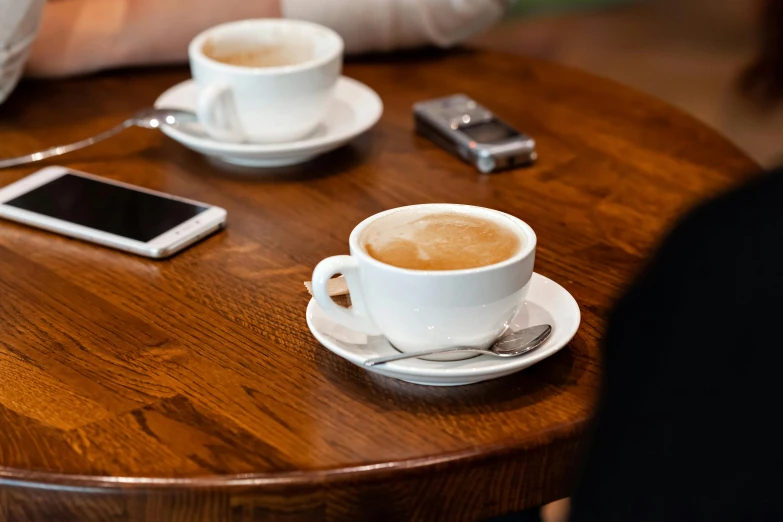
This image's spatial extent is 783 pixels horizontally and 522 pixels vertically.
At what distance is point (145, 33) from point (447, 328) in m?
0.83

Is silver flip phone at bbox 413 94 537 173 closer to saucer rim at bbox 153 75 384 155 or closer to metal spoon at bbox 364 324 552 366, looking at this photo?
saucer rim at bbox 153 75 384 155

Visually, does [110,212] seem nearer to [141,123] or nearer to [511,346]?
[141,123]

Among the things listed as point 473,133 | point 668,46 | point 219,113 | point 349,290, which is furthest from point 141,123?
point 668,46

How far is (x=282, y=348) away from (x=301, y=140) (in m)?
0.39

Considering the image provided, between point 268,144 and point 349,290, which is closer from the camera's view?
point 349,290

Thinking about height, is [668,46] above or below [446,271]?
below

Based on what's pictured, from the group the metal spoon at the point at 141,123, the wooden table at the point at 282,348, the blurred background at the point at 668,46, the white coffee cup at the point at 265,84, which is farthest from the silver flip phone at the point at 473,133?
the blurred background at the point at 668,46

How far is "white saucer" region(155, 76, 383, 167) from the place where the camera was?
39.6 inches

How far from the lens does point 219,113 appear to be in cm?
99

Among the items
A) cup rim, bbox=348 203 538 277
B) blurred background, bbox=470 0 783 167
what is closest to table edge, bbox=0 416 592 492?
cup rim, bbox=348 203 538 277

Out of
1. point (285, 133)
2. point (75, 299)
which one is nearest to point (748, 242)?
point (75, 299)

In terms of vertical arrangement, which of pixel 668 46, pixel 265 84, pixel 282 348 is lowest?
pixel 668 46

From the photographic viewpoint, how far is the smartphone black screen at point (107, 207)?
34.6 inches

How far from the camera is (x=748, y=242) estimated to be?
323 millimetres
